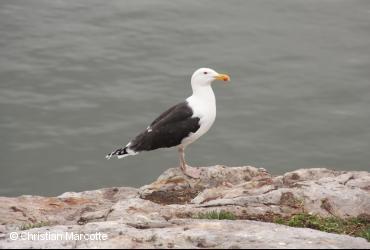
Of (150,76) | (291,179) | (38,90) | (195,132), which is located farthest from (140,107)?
(291,179)

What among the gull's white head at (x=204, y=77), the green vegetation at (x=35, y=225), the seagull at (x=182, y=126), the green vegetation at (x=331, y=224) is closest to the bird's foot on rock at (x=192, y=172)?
the seagull at (x=182, y=126)

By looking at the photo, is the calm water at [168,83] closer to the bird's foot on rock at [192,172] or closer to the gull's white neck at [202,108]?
the bird's foot on rock at [192,172]

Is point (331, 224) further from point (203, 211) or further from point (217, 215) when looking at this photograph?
point (203, 211)

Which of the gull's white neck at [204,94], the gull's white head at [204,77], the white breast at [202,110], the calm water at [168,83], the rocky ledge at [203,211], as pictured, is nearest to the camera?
the rocky ledge at [203,211]

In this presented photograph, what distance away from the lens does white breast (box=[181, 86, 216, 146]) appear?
377 inches

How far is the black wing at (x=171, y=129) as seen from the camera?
9.45 metres

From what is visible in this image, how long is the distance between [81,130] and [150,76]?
2.60m

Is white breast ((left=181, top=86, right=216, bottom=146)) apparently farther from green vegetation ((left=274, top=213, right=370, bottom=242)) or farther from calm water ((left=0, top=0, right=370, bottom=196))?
calm water ((left=0, top=0, right=370, bottom=196))

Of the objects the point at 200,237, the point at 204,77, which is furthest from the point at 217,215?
the point at 204,77

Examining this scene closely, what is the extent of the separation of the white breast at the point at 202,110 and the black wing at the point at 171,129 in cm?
7

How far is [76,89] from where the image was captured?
51.4 feet

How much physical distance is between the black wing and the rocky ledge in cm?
52

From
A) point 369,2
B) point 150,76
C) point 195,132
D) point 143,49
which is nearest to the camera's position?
point 195,132

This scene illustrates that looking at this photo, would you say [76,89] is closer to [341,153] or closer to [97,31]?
[97,31]
